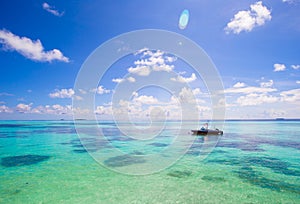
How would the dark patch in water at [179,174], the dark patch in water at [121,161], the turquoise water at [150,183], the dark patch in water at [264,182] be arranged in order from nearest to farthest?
1. the turquoise water at [150,183]
2. the dark patch in water at [264,182]
3. the dark patch in water at [179,174]
4. the dark patch in water at [121,161]

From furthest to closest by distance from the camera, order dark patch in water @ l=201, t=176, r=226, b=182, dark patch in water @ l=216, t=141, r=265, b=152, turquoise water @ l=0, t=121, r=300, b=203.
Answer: dark patch in water @ l=216, t=141, r=265, b=152, dark patch in water @ l=201, t=176, r=226, b=182, turquoise water @ l=0, t=121, r=300, b=203

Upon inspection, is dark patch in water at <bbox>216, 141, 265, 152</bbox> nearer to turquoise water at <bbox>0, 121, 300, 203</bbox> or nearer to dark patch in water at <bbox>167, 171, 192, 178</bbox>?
turquoise water at <bbox>0, 121, 300, 203</bbox>

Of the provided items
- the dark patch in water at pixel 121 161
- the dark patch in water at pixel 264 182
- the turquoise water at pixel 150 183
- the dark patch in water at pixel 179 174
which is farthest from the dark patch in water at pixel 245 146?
the dark patch in water at pixel 121 161

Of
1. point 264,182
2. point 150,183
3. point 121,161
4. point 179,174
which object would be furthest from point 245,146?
point 150,183

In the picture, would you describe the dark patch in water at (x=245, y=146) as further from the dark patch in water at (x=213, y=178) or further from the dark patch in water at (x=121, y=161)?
the dark patch in water at (x=121, y=161)

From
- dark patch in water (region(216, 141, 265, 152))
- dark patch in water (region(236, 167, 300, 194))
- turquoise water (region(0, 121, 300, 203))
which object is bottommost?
turquoise water (region(0, 121, 300, 203))

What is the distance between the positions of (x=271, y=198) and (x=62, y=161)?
15.4 m

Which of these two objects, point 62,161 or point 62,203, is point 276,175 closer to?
point 62,203

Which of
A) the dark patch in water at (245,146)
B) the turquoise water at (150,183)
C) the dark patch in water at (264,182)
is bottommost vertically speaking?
the turquoise water at (150,183)

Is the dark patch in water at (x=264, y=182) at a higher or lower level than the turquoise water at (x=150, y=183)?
higher

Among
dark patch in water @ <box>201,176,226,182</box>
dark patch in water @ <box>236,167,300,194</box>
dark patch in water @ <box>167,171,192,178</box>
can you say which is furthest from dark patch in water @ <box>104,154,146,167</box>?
dark patch in water @ <box>236,167,300,194</box>

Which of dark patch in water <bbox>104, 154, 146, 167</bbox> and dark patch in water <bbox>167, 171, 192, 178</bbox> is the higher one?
dark patch in water <bbox>167, 171, 192, 178</bbox>

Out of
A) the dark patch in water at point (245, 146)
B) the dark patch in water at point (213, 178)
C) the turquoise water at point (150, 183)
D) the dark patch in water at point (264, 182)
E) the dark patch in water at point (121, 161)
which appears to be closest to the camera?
the turquoise water at point (150, 183)

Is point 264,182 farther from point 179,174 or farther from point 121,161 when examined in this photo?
point 121,161
